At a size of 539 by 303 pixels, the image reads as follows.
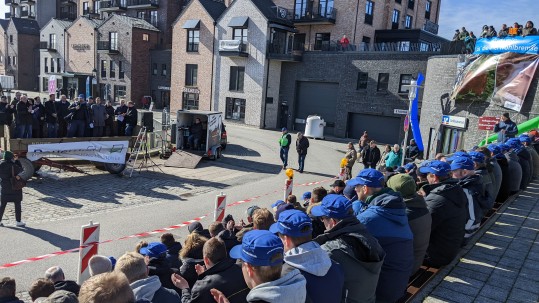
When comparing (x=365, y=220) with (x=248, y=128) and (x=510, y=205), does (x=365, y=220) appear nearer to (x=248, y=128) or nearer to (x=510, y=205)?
(x=510, y=205)

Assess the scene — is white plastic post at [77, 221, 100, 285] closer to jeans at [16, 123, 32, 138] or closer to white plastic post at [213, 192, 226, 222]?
white plastic post at [213, 192, 226, 222]

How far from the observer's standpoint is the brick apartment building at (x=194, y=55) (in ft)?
132

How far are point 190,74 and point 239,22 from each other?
8.28 metres

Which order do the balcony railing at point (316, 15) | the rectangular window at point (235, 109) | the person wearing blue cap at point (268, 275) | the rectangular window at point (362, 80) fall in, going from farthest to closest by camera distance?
the rectangular window at point (235, 109) < the balcony railing at point (316, 15) < the rectangular window at point (362, 80) < the person wearing blue cap at point (268, 275)

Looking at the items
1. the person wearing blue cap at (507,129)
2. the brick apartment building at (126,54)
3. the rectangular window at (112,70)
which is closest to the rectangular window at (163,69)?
the brick apartment building at (126,54)

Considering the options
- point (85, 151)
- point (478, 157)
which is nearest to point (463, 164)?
point (478, 157)

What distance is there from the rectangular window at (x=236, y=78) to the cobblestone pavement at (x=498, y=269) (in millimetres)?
32597

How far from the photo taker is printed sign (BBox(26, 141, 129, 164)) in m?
13.5

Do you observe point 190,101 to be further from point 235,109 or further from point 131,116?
point 131,116

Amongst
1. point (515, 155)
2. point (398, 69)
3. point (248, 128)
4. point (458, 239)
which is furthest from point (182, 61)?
point (458, 239)

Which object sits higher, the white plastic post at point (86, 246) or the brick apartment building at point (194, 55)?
the brick apartment building at point (194, 55)

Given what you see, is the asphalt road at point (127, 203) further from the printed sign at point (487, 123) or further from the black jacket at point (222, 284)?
the printed sign at point (487, 123)

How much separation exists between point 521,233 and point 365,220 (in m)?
4.64

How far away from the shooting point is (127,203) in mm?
12680
